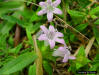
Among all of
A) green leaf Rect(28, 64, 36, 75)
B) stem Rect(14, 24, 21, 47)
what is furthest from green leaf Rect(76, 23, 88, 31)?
stem Rect(14, 24, 21, 47)

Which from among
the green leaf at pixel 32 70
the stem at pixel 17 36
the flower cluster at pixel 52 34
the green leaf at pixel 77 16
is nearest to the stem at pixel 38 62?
the green leaf at pixel 32 70

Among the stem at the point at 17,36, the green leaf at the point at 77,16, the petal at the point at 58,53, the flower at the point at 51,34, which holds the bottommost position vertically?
the petal at the point at 58,53

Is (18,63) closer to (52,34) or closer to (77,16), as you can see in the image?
(52,34)

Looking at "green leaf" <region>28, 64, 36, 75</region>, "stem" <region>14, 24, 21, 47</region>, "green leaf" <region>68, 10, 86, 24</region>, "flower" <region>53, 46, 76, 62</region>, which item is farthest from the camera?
"stem" <region>14, 24, 21, 47</region>

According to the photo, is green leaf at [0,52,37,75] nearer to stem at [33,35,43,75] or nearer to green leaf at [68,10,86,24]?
stem at [33,35,43,75]

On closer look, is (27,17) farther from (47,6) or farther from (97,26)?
(97,26)

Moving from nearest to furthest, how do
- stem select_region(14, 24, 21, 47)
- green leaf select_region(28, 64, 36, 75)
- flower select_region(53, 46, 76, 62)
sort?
flower select_region(53, 46, 76, 62), green leaf select_region(28, 64, 36, 75), stem select_region(14, 24, 21, 47)

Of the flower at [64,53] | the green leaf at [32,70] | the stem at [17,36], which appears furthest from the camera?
the stem at [17,36]

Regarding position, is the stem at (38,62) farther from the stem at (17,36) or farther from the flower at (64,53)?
the stem at (17,36)

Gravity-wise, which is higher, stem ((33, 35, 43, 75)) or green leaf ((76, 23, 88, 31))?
green leaf ((76, 23, 88, 31))
